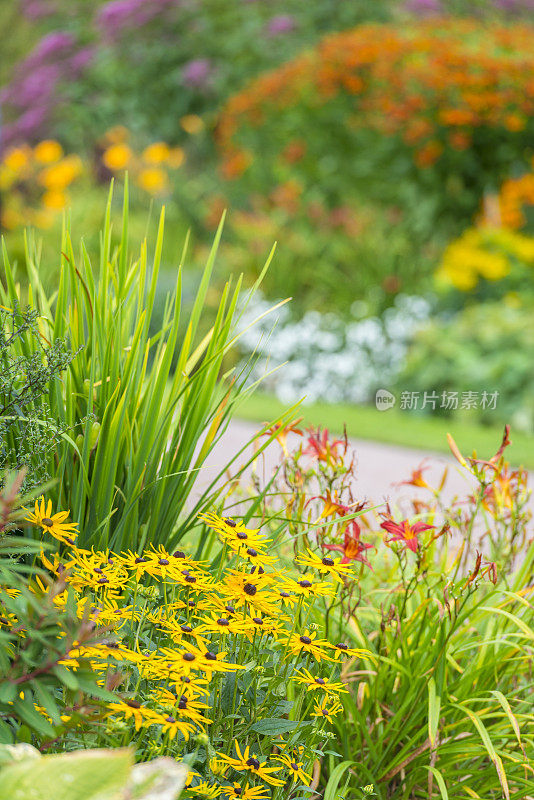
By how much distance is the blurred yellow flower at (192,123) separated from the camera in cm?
1203

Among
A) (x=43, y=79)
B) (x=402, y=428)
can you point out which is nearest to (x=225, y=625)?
(x=402, y=428)

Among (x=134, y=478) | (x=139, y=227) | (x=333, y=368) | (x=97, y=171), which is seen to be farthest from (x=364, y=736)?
(x=97, y=171)

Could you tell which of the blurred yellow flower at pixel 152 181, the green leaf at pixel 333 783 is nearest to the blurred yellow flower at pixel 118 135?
the blurred yellow flower at pixel 152 181

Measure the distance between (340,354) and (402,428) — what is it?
132 cm

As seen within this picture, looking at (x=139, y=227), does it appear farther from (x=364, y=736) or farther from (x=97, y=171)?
(x=364, y=736)

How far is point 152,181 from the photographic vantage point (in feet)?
34.9

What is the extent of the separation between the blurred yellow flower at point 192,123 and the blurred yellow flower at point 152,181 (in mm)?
1206

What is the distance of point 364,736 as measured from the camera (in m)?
2.05

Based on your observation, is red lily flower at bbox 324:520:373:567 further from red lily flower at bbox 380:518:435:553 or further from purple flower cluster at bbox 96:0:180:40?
purple flower cluster at bbox 96:0:180:40

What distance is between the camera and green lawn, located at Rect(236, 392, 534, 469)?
5.64 metres

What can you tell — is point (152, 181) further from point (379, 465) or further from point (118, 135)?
point (379, 465)

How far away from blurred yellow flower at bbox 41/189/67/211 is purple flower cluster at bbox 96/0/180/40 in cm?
230

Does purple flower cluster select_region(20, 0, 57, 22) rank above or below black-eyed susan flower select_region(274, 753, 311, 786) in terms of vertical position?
above

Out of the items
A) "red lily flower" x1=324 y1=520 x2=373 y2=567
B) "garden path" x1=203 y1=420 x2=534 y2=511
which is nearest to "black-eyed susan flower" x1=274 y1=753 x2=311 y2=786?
"red lily flower" x1=324 y1=520 x2=373 y2=567
